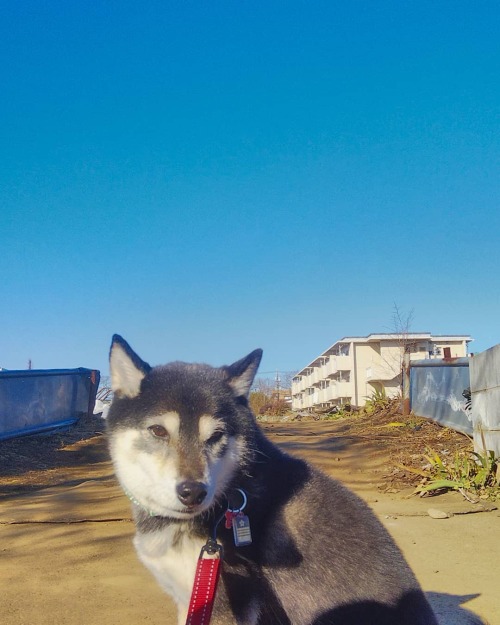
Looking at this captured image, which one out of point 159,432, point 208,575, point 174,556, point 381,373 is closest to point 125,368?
point 159,432

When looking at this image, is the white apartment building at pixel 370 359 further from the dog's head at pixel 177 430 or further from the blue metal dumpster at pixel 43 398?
the dog's head at pixel 177 430

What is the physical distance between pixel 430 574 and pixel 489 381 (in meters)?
5.54

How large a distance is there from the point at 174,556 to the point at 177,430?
2.20 feet

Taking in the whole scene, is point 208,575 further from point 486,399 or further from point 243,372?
point 486,399

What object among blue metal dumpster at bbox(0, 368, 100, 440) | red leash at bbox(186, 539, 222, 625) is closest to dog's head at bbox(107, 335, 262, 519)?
red leash at bbox(186, 539, 222, 625)

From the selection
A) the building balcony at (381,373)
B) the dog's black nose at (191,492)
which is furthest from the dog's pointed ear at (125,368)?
the building balcony at (381,373)

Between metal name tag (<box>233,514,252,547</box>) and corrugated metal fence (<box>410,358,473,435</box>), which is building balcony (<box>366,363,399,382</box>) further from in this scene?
metal name tag (<box>233,514,252,547</box>)

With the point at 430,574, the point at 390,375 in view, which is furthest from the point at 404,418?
the point at 390,375

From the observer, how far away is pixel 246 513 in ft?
9.94

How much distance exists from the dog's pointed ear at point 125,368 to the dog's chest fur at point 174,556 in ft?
2.74

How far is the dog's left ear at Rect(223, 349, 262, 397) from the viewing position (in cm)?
346

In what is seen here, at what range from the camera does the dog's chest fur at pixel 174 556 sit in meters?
2.93

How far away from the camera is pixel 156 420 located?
3137 millimetres

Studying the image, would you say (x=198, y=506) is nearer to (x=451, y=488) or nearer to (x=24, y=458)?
(x=451, y=488)
